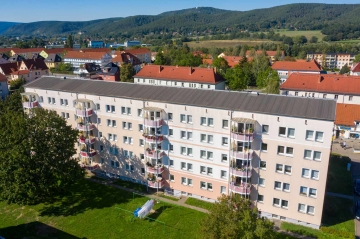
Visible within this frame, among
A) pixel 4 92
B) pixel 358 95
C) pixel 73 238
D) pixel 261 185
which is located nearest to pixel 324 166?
pixel 261 185

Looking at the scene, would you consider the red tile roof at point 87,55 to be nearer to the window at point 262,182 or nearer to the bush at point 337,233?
the window at point 262,182

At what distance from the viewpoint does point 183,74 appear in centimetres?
8325

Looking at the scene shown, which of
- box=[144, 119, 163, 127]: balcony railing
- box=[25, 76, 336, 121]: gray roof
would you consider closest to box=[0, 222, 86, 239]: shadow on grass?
box=[144, 119, 163, 127]: balcony railing

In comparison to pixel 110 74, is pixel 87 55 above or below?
above

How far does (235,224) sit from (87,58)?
141 meters

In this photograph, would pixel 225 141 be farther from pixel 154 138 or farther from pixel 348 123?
pixel 348 123

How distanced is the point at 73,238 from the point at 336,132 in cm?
5261

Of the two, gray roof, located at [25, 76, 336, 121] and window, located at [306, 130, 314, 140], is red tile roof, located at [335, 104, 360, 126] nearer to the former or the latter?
gray roof, located at [25, 76, 336, 121]

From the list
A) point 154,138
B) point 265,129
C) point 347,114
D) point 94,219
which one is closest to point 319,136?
point 265,129

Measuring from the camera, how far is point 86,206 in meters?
37.7

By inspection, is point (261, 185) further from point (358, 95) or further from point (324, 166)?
point (358, 95)

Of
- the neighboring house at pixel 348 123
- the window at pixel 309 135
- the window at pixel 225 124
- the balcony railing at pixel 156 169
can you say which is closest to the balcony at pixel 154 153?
the balcony railing at pixel 156 169

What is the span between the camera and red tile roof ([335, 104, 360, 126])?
194 feet

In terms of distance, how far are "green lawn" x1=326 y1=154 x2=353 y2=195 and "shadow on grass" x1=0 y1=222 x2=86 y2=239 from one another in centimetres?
3367
